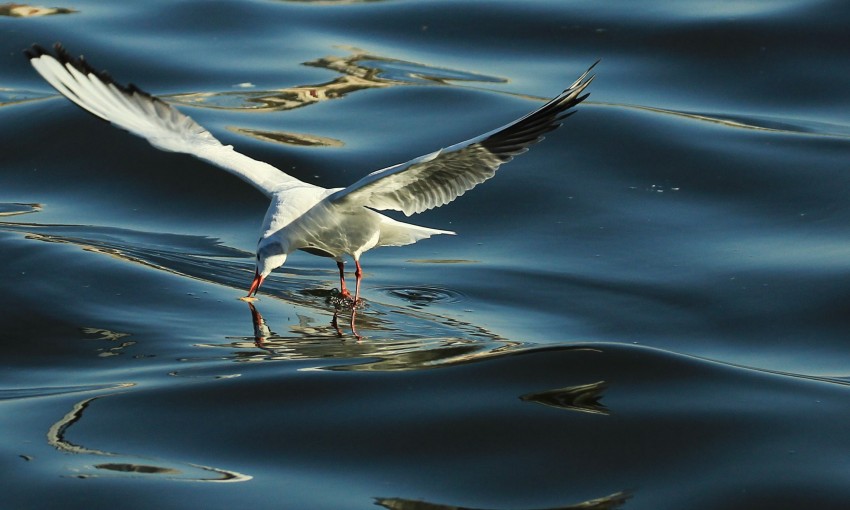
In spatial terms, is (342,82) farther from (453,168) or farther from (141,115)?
(453,168)

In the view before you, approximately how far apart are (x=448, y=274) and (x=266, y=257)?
5.01 ft

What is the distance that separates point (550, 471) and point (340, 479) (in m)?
0.92

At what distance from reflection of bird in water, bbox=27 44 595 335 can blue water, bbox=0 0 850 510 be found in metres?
0.42

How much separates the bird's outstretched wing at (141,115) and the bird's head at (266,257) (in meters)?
0.72

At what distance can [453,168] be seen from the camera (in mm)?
8070

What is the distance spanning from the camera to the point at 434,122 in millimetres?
12203

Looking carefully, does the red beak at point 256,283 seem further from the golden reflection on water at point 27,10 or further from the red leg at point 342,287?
the golden reflection on water at point 27,10

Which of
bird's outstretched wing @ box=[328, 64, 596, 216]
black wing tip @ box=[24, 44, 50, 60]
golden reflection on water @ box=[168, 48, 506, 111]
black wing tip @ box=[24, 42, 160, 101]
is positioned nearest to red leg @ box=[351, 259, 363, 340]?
bird's outstretched wing @ box=[328, 64, 596, 216]

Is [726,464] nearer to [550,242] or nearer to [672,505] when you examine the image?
[672,505]

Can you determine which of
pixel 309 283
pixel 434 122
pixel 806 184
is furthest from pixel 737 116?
pixel 309 283

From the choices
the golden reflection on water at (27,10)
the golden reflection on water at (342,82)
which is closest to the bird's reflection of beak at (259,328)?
the golden reflection on water at (342,82)

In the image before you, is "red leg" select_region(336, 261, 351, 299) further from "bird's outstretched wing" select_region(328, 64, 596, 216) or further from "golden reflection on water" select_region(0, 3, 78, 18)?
"golden reflection on water" select_region(0, 3, 78, 18)

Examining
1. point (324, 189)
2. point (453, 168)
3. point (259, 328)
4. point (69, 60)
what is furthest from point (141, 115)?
point (453, 168)

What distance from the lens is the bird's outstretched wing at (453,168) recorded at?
7.38m
